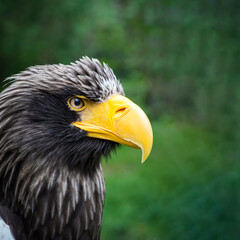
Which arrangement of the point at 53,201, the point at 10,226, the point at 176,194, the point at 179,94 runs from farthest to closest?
1. the point at 179,94
2. the point at 176,194
3. the point at 53,201
4. the point at 10,226

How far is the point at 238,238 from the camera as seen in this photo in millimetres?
5320

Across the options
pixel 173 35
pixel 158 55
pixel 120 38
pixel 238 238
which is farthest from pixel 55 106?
pixel 120 38

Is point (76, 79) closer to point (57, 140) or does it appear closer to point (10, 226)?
point (57, 140)

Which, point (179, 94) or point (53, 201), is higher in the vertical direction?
point (53, 201)

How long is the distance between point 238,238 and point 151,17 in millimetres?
4499

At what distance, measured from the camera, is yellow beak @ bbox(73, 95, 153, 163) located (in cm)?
255

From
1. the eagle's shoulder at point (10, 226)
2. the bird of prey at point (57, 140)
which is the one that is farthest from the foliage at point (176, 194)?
the eagle's shoulder at point (10, 226)

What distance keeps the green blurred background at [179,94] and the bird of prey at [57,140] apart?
3342 millimetres

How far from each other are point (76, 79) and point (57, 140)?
0.41 metres

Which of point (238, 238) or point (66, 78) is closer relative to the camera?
point (66, 78)

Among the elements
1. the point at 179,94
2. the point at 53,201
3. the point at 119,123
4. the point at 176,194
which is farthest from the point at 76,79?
the point at 179,94

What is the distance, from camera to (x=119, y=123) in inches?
102

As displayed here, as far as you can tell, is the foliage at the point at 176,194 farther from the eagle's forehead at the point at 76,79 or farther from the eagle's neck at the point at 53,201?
the eagle's forehead at the point at 76,79

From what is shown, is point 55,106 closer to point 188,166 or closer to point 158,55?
point 188,166
